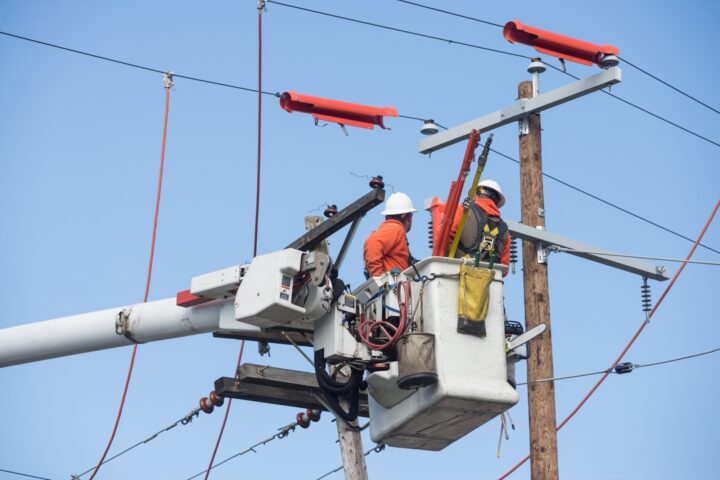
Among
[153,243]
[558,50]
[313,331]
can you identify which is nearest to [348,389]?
[313,331]

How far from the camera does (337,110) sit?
13.9m

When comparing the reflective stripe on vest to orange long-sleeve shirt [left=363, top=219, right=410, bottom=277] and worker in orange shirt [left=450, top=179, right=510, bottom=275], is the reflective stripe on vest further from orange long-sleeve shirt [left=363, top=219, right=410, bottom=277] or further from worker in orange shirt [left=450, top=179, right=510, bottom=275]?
orange long-sleeve shirt [left=363, top=219, right=410, bottom=277]

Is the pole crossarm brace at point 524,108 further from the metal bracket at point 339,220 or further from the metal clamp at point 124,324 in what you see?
the metal clamp at point 124,324

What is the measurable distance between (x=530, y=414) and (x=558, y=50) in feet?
11.1

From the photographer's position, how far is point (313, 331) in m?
12.9

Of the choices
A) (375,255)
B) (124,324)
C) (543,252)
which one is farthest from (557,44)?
(124,324)

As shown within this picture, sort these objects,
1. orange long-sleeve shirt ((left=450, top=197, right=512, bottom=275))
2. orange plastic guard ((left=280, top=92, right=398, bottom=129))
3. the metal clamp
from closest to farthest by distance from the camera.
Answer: orange long-sleeve shirt ((left=450, top=197, right=512, bottom=275))
the metal clamp
orange plastic guard ((left=280, top=92, right=398, bottom=129))

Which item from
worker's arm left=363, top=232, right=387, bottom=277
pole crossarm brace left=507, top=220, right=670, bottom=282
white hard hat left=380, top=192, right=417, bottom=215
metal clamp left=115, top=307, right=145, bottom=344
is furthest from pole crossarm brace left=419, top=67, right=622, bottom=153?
metal clamp left=115, top=307, right=145, bottom=344

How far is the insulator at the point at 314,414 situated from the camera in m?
15.1

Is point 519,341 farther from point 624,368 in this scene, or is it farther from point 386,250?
point 624,368

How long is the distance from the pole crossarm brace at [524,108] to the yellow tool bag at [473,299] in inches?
114

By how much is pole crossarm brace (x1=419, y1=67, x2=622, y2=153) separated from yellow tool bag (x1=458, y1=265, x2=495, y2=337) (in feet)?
9.48

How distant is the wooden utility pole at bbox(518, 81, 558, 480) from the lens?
14.5 meters

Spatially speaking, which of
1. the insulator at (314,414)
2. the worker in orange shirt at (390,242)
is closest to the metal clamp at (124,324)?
the worker in orange shirt at (390,242)
